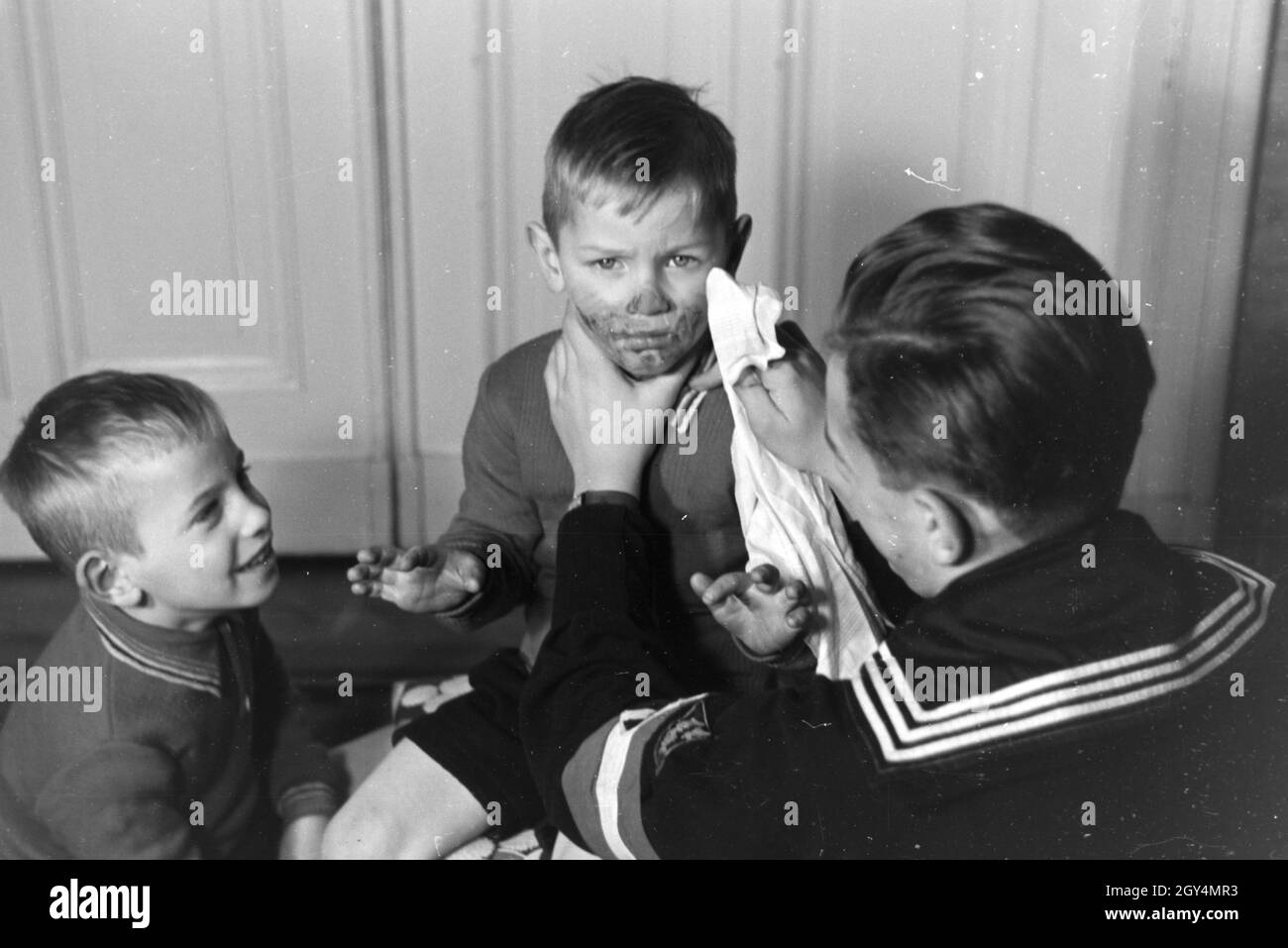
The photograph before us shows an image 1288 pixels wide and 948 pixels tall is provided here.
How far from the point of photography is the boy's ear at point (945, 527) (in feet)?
2.20

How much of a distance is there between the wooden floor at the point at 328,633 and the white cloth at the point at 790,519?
0.21 metres

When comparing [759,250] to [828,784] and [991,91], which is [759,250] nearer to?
[991,91]

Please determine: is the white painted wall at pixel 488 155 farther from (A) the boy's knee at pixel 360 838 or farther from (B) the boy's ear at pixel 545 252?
(A) the boy's knee at pixel 360 838

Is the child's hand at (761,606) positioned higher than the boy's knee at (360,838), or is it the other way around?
the child's hand at (761,606)

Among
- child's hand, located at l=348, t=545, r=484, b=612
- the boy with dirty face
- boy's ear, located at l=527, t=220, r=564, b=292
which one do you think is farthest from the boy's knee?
boy's ear, located at l=527, t=220, r=564, b=292

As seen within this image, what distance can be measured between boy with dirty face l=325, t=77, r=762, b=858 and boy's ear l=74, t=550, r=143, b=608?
145mm

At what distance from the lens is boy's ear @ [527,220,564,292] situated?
30.3 inches

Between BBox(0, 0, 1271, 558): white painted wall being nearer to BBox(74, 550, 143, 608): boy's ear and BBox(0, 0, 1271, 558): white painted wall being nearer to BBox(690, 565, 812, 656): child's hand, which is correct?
BBox(74, 550, 143, 608): boy's ear

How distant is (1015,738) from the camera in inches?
25.5

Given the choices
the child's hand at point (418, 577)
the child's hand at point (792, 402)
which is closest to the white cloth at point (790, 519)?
the child's hand at point (792, 402)

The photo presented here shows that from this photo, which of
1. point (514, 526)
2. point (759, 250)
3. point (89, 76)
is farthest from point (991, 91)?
point (89, 76)

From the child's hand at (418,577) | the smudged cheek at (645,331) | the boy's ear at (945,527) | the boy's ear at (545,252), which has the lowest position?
the child's hand at (418,577)

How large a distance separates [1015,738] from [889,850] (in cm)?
11
